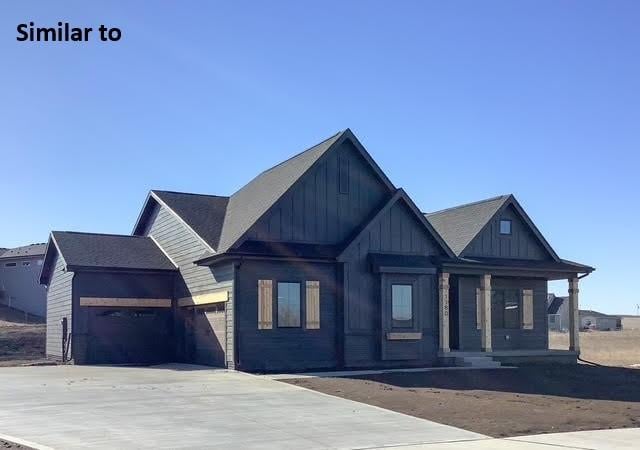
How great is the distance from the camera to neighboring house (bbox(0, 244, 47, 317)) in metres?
56.4

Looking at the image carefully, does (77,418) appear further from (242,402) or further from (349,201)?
(349,201)

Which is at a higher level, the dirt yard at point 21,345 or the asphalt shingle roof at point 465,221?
the asphalt shingle roof at point 465,221

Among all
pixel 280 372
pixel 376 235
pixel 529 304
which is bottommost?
pixel 280 372

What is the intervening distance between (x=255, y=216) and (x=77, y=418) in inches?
482

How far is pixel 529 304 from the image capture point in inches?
1246

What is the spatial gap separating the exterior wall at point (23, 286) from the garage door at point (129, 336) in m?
27.5

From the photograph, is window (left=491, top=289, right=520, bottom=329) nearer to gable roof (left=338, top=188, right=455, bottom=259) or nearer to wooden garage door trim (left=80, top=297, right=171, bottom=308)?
gable roof (left=338, top=188, right=455, bottom=259)

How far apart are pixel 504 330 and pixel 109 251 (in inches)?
621

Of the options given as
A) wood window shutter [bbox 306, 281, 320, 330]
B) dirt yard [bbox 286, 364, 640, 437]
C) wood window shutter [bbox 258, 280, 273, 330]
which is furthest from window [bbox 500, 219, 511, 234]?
wood window shutter [bbox 258, 280, 273, 330]

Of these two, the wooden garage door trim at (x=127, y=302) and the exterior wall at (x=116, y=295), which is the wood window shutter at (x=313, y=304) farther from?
the wooden garage door trim at (x=127, y=302)

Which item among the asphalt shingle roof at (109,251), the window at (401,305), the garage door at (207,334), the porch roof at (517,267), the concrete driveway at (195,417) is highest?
the asphalt shingle roof at (109,251)

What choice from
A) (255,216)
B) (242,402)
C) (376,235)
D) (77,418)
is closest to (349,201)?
(376,235)

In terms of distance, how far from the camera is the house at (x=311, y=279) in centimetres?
2533

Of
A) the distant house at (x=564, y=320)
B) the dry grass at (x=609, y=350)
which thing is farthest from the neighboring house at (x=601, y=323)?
the dry grass at (x=609, y=350)
